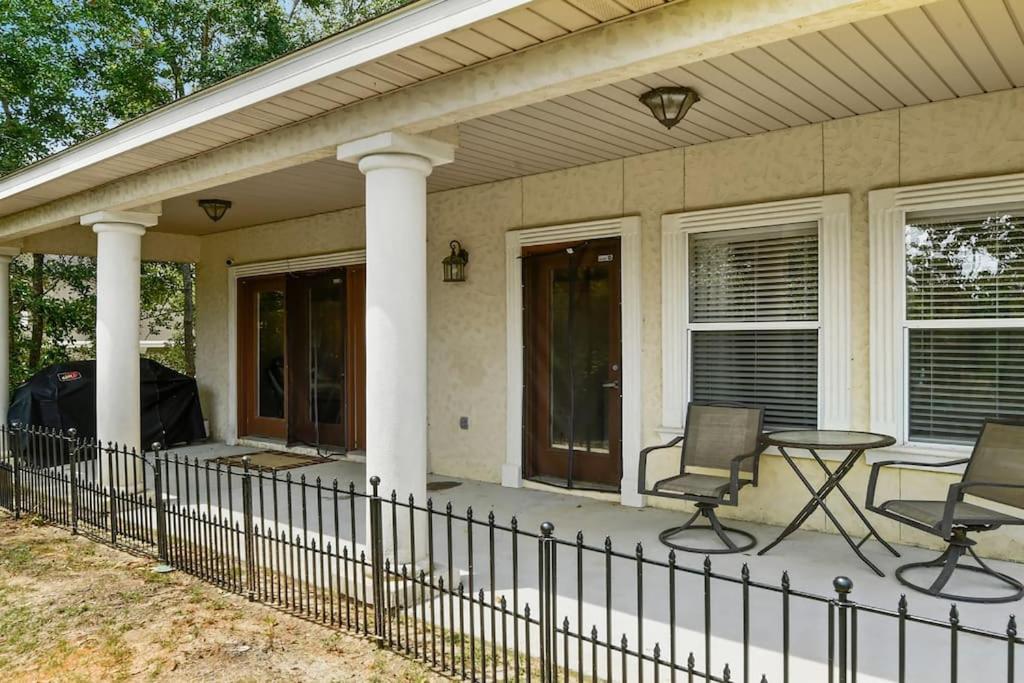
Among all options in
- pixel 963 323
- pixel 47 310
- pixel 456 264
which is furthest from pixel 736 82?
pixel 47 310

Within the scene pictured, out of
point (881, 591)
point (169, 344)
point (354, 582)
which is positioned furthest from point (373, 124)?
point (169, 344)

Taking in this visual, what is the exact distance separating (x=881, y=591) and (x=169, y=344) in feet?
48.0

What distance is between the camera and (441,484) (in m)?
5.94

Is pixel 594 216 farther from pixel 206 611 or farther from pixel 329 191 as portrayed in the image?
pixel 206 611

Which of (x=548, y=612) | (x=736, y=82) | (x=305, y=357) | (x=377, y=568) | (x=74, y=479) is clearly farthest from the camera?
(x=305, y=357)

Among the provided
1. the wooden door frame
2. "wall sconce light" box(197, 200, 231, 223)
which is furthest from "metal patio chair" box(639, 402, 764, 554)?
the wooden door frame

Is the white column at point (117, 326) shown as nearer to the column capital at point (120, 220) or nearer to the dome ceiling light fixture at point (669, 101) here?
the column capital at point (120, 220)

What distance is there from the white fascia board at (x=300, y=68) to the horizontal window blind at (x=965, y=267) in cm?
287

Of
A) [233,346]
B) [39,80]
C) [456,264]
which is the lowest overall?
[233,346]

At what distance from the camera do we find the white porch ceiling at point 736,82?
2879 millimetres

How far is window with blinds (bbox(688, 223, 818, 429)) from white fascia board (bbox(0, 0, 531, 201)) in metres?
2.67

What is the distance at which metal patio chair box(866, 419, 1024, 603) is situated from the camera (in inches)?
126

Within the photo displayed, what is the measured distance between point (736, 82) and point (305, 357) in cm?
560

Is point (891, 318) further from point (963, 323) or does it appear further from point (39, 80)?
point (39, 80)
